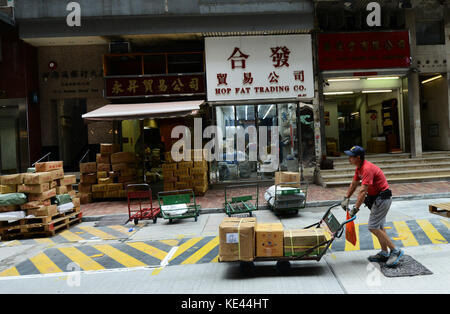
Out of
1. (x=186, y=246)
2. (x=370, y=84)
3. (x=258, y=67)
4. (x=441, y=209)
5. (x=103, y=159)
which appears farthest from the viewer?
(x=370, y=84)

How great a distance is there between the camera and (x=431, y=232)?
22.0 feet

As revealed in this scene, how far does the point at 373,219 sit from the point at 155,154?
12449mm

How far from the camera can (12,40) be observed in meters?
13.6

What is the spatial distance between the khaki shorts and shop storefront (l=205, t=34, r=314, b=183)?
9.01 meters

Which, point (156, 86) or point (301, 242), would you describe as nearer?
point (301, 242)

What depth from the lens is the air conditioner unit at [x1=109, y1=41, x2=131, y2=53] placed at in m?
13.8

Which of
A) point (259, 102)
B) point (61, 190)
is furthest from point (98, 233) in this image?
point (259, 102)

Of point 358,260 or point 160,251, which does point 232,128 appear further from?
point 358,260

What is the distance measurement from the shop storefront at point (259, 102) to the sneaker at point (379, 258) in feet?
29.3

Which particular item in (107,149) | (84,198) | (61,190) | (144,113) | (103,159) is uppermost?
(144,113)

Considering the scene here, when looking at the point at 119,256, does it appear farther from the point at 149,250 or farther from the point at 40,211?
the point at 40,211

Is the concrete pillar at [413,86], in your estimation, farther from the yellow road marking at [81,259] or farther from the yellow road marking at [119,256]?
the yellow road marking at [81,259]

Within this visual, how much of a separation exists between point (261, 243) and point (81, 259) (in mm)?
3769

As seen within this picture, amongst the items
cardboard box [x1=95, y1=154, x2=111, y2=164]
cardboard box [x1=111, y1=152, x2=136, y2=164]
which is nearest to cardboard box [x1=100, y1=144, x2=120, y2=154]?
cardboard box [x1=95, y1=154, x2=111, y2=164]
